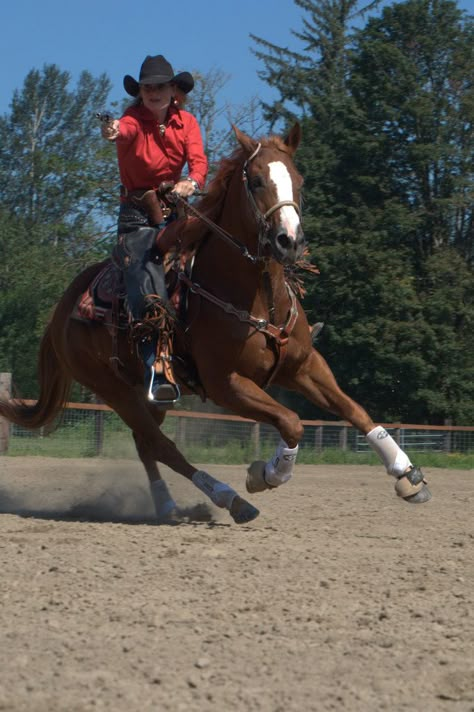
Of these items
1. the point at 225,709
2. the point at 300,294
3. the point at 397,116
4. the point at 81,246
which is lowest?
the point at 225,709

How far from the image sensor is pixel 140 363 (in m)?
8.09

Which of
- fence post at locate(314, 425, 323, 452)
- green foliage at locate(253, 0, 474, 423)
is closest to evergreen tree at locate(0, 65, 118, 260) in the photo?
green foliage at locate(253, 0, 474, 423)

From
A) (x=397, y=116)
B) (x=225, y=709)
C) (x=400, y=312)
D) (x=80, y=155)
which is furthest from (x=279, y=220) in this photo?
(x=80, y=155)

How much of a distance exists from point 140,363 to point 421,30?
1140 inches

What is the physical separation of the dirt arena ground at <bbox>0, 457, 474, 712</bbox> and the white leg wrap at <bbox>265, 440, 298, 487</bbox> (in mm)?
345

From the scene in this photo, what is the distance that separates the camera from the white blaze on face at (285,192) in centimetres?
615

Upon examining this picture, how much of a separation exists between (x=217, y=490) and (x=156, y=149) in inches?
98.5

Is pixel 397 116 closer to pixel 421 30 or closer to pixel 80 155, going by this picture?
pixel 421 30

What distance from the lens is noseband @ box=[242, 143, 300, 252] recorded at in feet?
20.7

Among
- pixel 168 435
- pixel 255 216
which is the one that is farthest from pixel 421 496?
pixel 168 435

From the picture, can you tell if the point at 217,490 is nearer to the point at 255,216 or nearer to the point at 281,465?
the point at 281,465

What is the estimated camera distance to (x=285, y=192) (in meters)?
6.38

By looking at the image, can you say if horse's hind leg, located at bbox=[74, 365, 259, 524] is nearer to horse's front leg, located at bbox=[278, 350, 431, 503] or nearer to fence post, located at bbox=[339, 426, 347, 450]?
horse's front leg, located at bbox=[278, 350, 431, 503]

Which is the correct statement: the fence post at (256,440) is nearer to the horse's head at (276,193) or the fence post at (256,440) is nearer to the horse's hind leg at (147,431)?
the horse's hind leg at (147,431)
